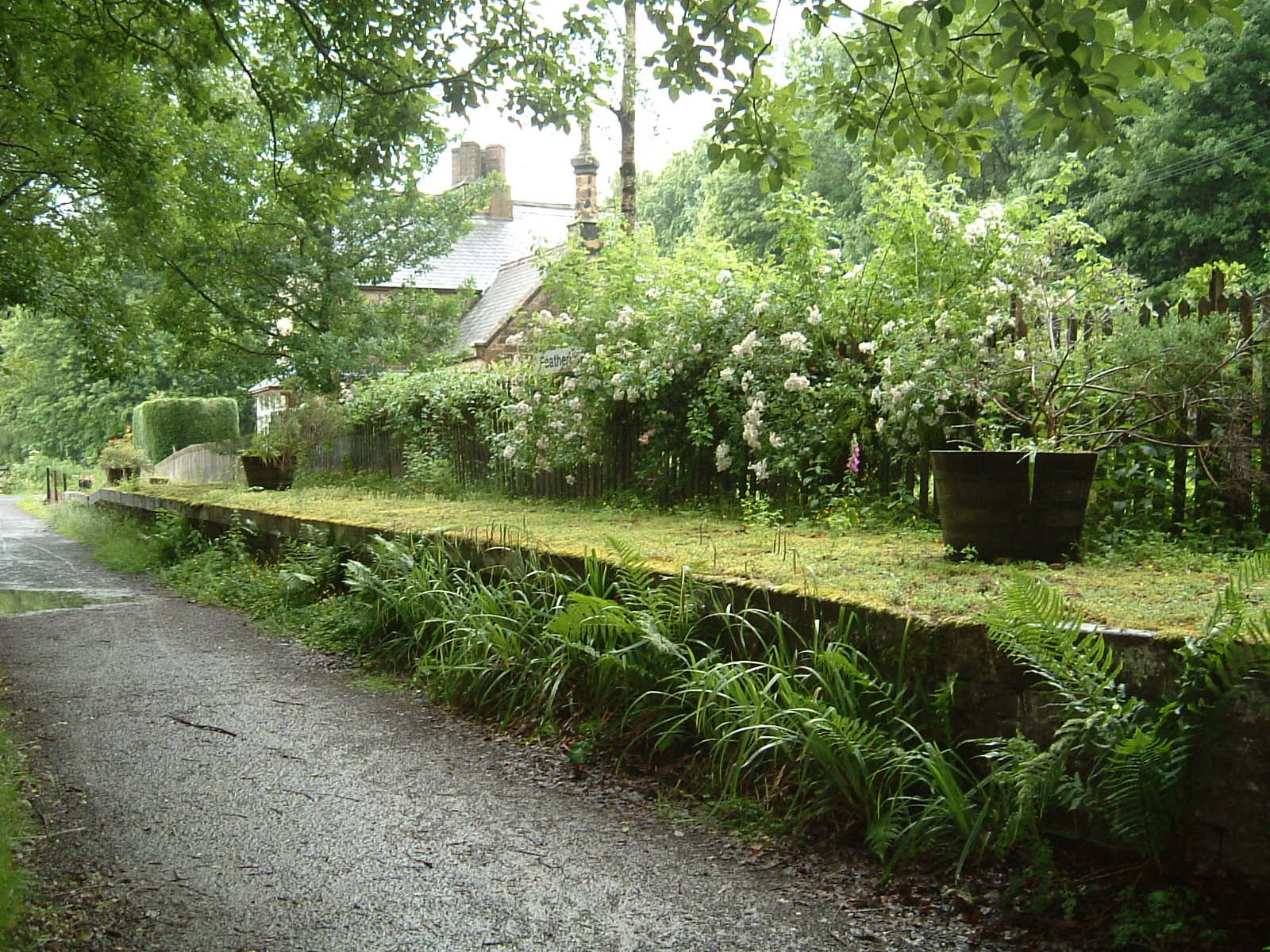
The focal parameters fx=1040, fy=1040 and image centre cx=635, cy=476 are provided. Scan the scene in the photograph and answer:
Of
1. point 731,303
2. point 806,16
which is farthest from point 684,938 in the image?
point 731,303

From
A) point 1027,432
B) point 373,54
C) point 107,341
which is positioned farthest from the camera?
point 107,341

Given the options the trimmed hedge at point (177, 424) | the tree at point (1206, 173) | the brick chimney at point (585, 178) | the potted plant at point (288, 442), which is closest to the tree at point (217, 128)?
the potted plant at point (288, 442)

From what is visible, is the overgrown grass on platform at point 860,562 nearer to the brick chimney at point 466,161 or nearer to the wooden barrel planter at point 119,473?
the wooden barrel planter at point 119,473

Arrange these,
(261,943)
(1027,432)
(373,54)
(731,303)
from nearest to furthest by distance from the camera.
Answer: (261,943), (1027,432), (373,54), (731,303)

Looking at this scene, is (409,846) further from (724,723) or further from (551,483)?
(551,483)

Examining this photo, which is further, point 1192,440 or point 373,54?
point 373,54

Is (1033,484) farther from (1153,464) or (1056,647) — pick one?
(1056,647)

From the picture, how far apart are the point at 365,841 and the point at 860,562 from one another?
2.62m

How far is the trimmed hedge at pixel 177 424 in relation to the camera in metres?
30.0

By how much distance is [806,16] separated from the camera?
4.55m

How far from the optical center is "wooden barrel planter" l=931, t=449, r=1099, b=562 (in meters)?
4.81

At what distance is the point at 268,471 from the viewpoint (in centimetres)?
1516

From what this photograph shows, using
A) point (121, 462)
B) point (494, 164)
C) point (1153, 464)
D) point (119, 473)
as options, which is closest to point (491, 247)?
point (494, 164)

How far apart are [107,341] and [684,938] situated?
1172 cm
